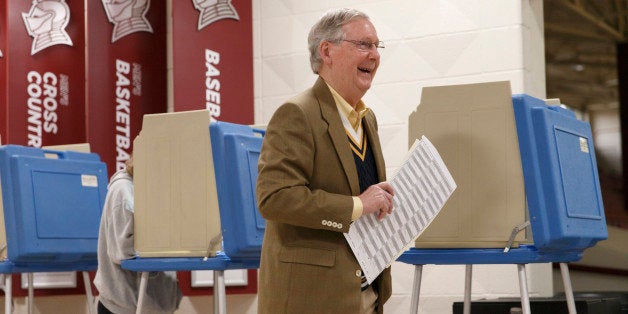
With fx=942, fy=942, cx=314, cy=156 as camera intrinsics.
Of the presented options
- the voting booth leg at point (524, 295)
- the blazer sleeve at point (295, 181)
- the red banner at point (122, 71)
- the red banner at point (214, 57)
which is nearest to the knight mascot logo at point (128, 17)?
the red banner at point (122, 71)

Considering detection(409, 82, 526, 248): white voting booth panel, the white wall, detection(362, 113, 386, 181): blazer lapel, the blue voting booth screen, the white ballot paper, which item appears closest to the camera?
the white ballot paper

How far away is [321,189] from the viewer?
2.28m

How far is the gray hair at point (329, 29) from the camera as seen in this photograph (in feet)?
7.80

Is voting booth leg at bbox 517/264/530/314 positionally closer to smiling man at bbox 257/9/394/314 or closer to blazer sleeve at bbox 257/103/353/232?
smiling man at bbox 257/9/394/314

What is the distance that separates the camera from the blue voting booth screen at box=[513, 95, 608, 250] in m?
2.83

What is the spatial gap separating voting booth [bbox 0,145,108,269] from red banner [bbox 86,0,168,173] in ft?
3.80

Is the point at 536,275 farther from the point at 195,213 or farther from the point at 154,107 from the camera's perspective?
the point at 154,107

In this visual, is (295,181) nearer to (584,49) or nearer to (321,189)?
(321,189)

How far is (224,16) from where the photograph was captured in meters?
5.86

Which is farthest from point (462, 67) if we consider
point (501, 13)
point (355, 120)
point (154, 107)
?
point (355, 120)

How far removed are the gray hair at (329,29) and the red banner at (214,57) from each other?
336cm

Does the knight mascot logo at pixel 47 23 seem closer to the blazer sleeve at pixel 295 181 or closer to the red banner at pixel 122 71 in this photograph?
the red banner at pixel 122 71

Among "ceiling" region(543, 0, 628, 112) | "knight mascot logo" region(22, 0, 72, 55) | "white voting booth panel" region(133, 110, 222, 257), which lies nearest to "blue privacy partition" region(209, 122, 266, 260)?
"white voting booth panel" region(133, 110, 222, 257)

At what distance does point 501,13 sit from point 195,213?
2.13 meters
